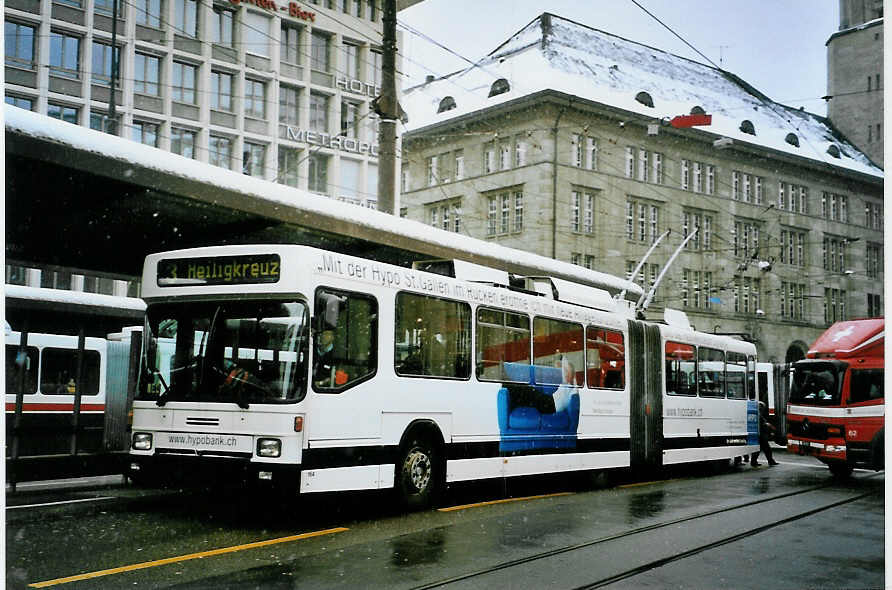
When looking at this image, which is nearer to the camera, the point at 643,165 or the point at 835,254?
the point at 835,254

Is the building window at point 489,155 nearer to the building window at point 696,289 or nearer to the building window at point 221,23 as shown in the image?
the building window at point 696,289

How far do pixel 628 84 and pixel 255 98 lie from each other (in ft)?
19.9

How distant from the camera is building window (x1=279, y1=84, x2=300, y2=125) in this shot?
1662cm

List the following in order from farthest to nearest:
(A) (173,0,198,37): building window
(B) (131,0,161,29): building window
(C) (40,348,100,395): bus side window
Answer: (C) (40,348,100,395): bus side window, (A) (173,0,198,37): building window, (B) (131,0,161,29): building window

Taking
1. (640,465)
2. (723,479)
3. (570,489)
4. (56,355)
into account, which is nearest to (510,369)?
(570,489)

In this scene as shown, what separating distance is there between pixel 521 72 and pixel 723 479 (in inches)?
288

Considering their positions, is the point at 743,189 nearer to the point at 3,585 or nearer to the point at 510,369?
the point at 510,369

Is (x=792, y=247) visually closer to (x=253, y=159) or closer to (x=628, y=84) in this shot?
(x=628, y=84)

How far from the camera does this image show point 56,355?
57.8ft

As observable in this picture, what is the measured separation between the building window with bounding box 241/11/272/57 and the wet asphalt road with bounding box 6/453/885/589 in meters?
6.97

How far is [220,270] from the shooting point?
952 cm

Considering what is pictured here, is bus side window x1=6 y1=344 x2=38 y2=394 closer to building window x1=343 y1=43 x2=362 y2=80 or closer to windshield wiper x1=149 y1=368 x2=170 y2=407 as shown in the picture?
windshield wiper x1=149 y1=368 x2=170 y2=407

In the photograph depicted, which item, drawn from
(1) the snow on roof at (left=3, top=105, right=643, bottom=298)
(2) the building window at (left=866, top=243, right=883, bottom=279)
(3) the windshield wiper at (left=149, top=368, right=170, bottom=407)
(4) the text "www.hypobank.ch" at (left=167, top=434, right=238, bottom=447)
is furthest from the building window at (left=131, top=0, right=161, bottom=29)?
(2) the building window at (left=866, top=243, right=883, bottom=279)

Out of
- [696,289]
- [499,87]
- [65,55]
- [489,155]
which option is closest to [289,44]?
[499,87]
